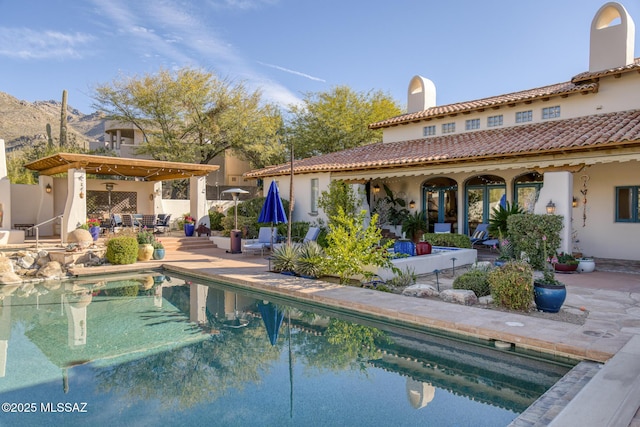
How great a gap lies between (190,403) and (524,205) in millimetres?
16295

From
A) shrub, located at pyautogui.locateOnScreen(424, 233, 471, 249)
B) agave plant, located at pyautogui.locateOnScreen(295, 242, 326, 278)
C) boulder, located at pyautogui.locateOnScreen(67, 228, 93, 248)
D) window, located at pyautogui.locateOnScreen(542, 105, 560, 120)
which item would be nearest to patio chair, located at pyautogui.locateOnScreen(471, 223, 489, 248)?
shrub, located at pyautogui.locateOnScreen(424, 233, 471, 249)

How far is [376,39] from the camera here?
67.7ft

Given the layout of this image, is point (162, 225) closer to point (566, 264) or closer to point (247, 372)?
point (247, 372)

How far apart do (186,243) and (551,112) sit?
17.9 metres

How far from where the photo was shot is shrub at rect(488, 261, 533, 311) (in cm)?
828

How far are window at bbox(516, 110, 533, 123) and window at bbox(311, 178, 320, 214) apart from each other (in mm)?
9870

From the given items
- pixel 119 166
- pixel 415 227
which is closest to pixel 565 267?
pixel 415 227

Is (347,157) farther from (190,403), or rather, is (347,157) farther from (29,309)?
(190,403)

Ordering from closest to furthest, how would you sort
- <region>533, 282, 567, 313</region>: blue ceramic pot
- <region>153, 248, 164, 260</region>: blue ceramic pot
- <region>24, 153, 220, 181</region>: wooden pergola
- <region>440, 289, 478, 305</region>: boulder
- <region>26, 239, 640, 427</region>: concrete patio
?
<region>26, 239, 640, 427</region>: concrete patio, <region>533, 282, 567, 313</region>: blue ceramic pot, <region>440, 289, 478, 305</region>: boulder, <region>153, 248, 164, 260</region>: blue ceramic pot, <region>24, 153, 220, 181</region>: wooden pergola

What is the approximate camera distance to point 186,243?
2000cm

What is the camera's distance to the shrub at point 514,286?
27.2ft

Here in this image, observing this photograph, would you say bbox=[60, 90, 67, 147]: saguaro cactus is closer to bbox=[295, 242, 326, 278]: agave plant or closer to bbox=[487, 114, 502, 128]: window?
bbox=[295, 242, 326, 278]: agave plant

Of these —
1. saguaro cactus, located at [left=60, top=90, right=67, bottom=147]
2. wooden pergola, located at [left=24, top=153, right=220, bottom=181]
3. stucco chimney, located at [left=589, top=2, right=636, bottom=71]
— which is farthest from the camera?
saguaro cactus, located at [left=60, top=90, right=67, bottom=147]

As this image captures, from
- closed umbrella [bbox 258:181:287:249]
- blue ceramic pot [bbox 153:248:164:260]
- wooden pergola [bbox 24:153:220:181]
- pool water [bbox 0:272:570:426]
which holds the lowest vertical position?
pool water [bbox 0:272:570:426]
